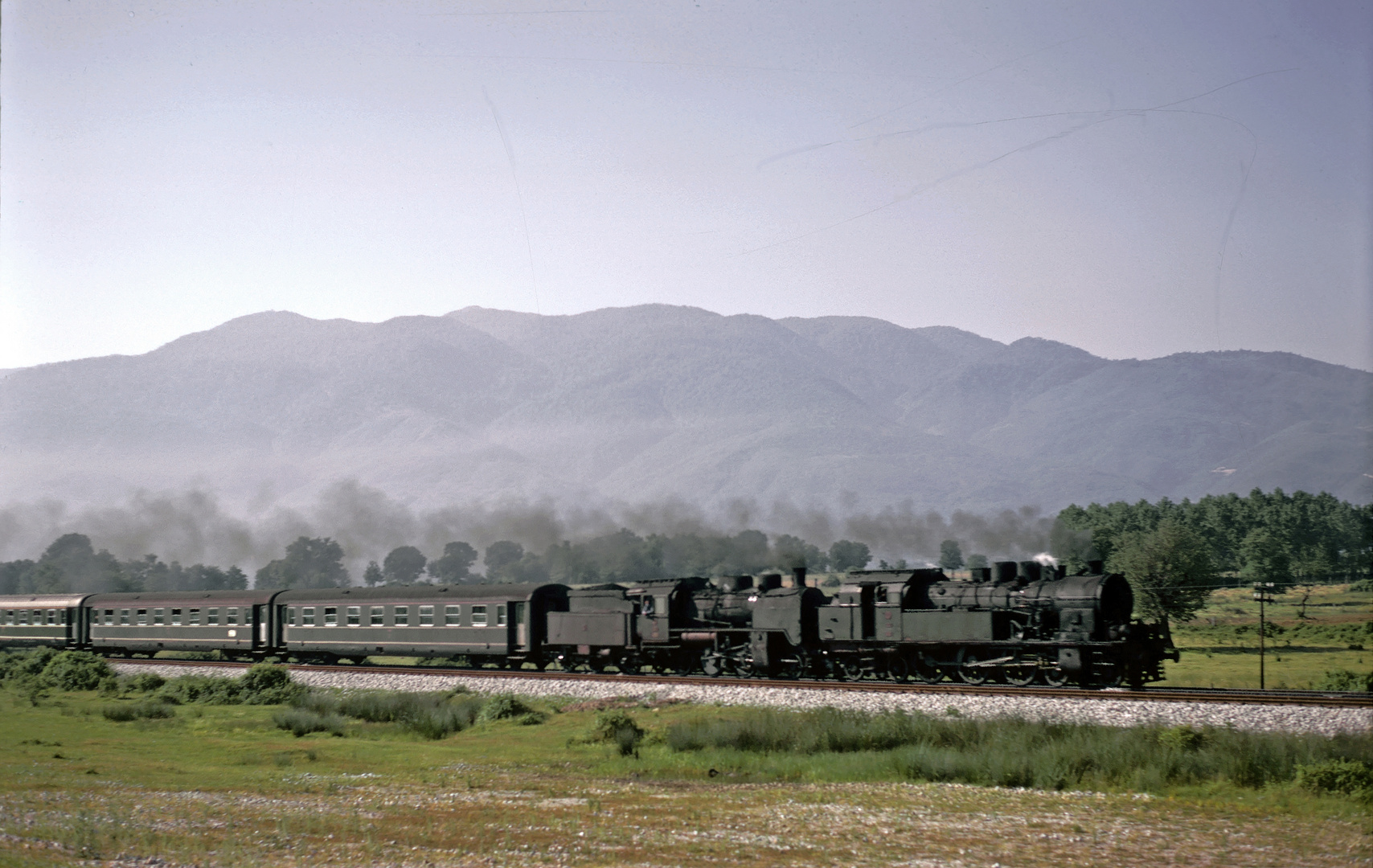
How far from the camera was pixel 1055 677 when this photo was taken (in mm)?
33656

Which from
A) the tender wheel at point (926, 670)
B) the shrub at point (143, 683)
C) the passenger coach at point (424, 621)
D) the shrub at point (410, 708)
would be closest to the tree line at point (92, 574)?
the passenger coach at point (424, 621)

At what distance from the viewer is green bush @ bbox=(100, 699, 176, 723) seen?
33.4 meters

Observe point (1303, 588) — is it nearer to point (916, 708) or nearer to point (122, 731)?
point (916, 708)

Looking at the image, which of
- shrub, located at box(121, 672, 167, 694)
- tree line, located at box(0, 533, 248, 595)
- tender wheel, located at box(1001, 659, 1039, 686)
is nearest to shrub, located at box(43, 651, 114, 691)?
shrub, located at box(121, 672, 167, 694)

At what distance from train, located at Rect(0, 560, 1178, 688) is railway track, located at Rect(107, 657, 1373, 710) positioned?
1010mm

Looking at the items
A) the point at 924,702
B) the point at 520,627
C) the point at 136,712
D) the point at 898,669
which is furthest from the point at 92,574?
the point at 924,702

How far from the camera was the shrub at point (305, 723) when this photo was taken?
31422 mm

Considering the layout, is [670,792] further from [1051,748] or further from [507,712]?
[507,712]

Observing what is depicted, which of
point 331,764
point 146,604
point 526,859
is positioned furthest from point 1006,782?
point 146,604

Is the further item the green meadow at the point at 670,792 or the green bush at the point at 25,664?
the green bush at the point at 25,664

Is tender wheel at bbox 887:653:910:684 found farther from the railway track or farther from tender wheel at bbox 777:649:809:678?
tender wheel at bbox 777:649:809:678

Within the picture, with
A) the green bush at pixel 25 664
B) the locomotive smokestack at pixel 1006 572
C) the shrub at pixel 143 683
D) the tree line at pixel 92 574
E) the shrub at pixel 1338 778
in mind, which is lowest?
the tree line at pixel 92 574

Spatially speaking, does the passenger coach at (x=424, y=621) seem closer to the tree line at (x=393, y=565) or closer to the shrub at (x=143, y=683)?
the shrub at (x=143, y=683)

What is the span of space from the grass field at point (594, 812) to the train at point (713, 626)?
9.64 meters
